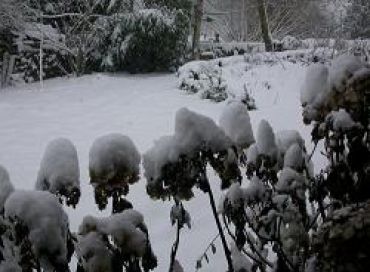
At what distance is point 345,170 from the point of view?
183 centimetres

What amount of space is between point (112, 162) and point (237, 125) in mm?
666

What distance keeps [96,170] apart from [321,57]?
448 inches

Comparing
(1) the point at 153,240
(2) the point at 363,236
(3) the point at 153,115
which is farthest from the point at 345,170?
(3) the point at 153,115

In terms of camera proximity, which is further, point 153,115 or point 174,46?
point 174,46

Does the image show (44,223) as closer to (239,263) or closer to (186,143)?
(186,143)

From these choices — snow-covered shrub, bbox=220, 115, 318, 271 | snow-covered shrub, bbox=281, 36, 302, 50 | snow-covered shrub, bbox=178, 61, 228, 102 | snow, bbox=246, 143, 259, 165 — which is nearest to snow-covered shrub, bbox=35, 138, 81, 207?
snow-covered shrub, bbox=220, 115, 318, 271

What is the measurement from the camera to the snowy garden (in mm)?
1546

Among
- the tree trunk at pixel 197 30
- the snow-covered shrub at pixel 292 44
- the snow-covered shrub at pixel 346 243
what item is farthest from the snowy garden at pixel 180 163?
the snow-covered shrub at pixel 292 44

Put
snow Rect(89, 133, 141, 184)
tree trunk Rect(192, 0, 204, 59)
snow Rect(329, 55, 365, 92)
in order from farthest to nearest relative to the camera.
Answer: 1. tree trunk Rect(192, 0, 204, 59)
2. snow Rect(329, 55, 365, 92)
3. snow Rect(89, 133, 141, 184)

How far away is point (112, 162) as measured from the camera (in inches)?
65.9

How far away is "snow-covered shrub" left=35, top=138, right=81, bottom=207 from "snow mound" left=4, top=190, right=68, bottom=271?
16 cm

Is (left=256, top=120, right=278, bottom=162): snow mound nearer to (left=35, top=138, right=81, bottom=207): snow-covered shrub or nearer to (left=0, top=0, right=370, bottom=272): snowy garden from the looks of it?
(left=0, top=0, right=370, bottom=272): snowy garden

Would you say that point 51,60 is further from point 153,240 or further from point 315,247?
point 315,247

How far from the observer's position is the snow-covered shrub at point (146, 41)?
1345cm
